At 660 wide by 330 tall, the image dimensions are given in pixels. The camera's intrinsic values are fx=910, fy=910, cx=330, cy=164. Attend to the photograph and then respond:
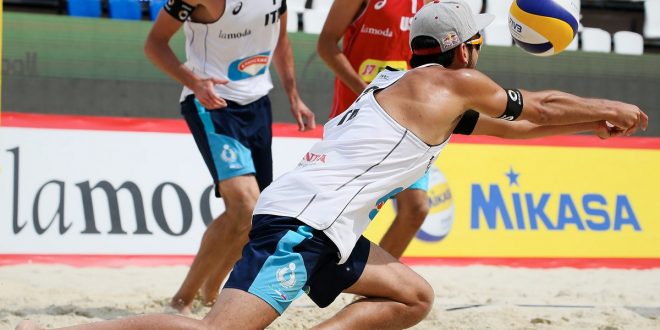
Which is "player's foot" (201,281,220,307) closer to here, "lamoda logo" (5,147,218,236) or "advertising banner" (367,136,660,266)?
"lamoda logo" (5,147,218,236)

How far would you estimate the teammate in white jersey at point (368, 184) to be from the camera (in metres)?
2.91

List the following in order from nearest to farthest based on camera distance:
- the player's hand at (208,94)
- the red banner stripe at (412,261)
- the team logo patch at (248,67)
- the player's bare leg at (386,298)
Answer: the player's bare leg at (386,298), the player's hand at (208,94), the team logo patch at (248,67), the red banner stripe at (412,261)

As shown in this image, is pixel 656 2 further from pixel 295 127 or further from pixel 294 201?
pixel 294 201

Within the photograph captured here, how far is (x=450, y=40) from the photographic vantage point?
3.18 m

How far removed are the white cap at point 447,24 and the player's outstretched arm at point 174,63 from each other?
1.32 meters

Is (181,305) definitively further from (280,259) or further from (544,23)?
(544,23)

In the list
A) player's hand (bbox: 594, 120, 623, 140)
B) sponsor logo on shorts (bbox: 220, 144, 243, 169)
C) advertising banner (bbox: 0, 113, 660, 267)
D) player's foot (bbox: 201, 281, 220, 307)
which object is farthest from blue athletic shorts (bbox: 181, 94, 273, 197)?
player's hand (bbox: 594, 120, 623, 140)

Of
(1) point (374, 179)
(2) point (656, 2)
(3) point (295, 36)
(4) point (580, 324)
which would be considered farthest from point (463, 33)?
(2) point (656, 2)

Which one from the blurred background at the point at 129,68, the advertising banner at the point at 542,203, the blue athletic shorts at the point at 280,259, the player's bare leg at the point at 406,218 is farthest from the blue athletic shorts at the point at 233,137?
the blurred background at the point at 129,68

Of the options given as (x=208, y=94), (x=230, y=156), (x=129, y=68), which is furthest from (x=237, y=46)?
(x=129, y=68)

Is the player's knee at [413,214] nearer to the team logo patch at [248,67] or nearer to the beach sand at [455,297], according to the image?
the beach sand at [455,297]

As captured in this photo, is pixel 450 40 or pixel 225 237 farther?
pixel 225 237

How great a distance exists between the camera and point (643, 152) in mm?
7023

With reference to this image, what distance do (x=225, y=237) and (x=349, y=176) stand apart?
1.61 metres
